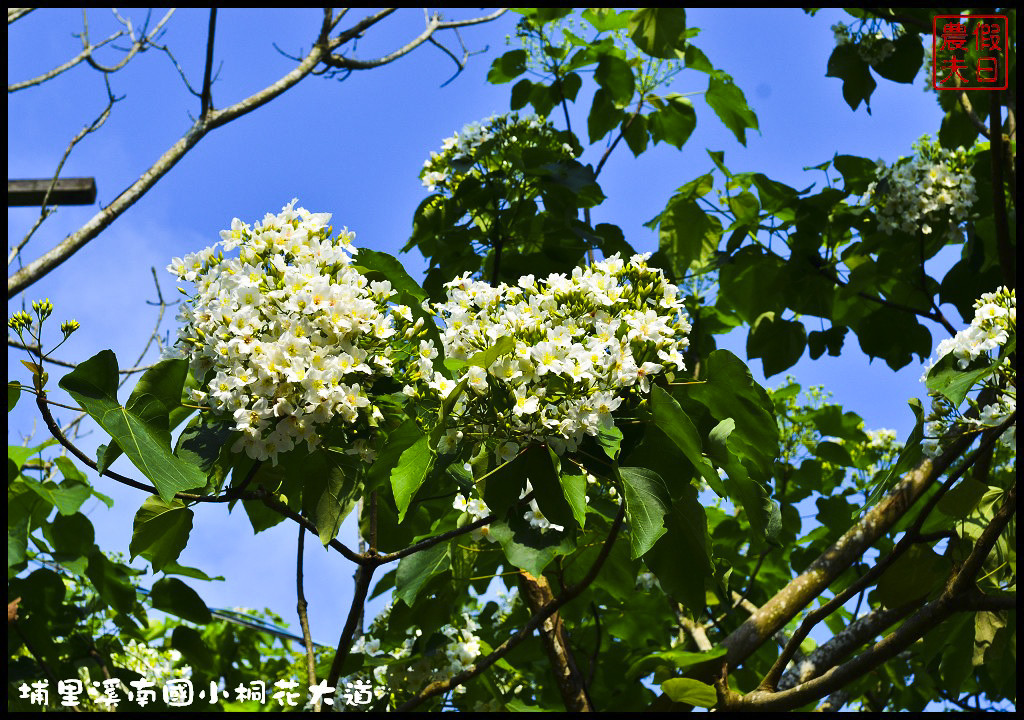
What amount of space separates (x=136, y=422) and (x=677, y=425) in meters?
0.96

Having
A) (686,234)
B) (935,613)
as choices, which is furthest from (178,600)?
(686,234)

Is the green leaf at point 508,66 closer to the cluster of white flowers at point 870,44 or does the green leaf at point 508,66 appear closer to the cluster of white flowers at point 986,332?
the cluster of white flowers at point 870,44

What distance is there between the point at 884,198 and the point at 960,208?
26 cm

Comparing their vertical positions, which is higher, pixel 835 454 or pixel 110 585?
pixel 835 454

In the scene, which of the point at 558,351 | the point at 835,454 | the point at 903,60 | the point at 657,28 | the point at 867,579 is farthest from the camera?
the point at 835,454

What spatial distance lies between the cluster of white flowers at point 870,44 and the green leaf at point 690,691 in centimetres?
253

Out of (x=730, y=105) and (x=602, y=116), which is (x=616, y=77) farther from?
(x=730, y=105)

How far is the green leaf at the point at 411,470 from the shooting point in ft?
5.15

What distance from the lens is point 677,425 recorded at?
5.31 feet

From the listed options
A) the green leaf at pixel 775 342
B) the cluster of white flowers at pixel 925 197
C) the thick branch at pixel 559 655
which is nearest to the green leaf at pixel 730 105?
the cluster of white flowers at pixel 925 197

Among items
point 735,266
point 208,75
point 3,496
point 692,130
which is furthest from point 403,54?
point 3,496

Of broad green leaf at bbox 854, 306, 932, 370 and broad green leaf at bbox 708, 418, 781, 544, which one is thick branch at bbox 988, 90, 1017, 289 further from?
broad green leaf at bbox 708, 418, 781, 544

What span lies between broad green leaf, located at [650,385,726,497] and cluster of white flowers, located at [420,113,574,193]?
1.73 metres

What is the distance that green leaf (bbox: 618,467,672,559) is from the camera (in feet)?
5.12
